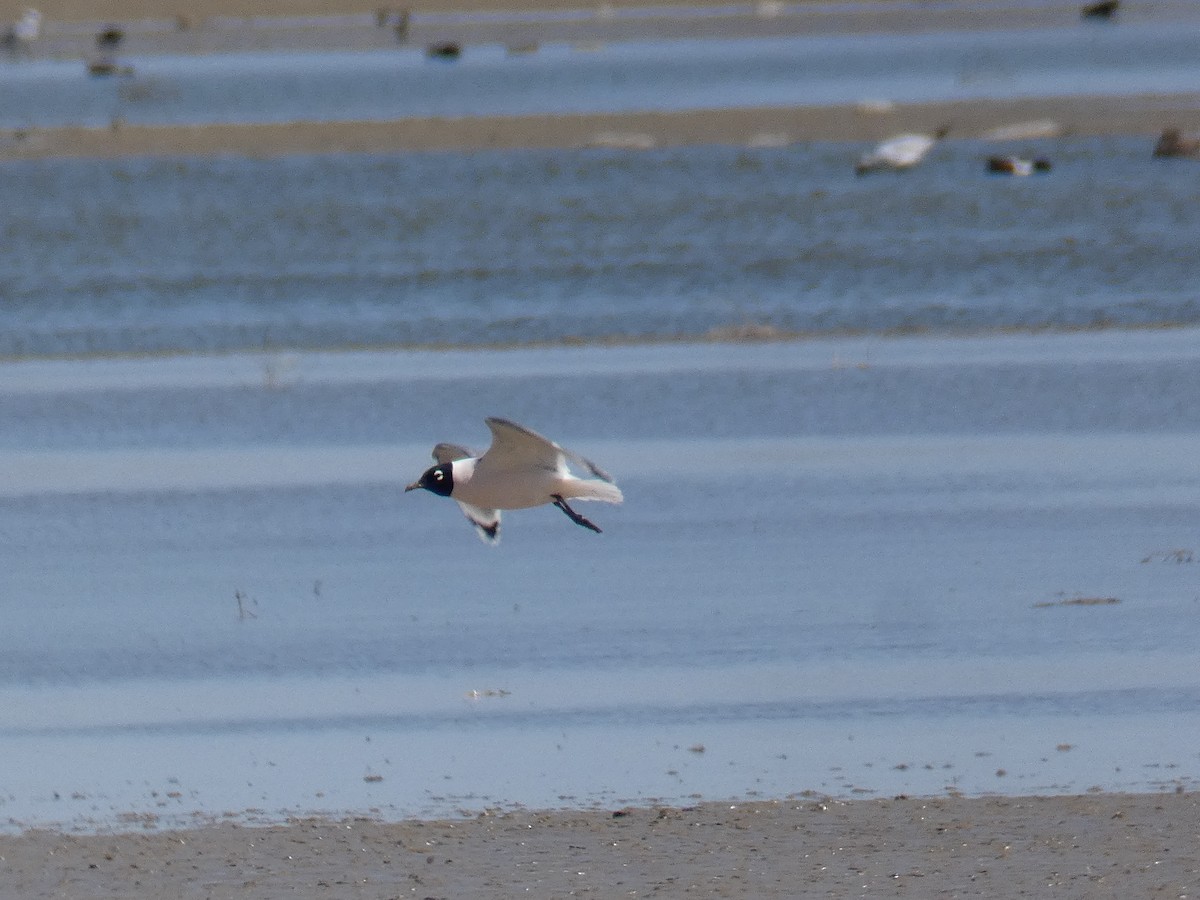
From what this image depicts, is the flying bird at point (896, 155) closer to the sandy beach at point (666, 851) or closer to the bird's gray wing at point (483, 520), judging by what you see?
the bird's gray wing at point (483, 520)

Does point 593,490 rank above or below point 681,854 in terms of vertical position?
above

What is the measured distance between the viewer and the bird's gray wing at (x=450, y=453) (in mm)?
9273

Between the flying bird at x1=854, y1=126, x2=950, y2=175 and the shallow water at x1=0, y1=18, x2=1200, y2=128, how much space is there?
2.89m

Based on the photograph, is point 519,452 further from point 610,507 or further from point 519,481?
point 610,507

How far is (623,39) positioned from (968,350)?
16.1 meters

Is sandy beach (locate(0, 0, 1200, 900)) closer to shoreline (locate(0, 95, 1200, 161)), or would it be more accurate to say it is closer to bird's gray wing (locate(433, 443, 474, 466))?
bird's gray wing (locate(433, 443, 474, 466))

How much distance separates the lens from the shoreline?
21953mm

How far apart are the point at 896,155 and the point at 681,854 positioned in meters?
13.9

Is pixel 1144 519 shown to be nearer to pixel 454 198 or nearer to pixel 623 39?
pixel 454 198

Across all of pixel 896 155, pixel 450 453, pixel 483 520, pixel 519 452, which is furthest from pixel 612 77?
pixel 519 452

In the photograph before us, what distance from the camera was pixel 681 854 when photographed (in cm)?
677

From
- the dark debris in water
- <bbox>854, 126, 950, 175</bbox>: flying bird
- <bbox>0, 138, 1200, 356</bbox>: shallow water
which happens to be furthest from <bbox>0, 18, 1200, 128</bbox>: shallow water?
the dark debris in water

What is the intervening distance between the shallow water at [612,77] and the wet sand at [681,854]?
56.1ft

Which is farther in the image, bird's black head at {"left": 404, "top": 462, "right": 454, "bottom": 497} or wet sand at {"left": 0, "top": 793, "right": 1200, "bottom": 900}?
bird's black head at {"left": 404, "top": 462, "right": 454, "bottom": 497}
